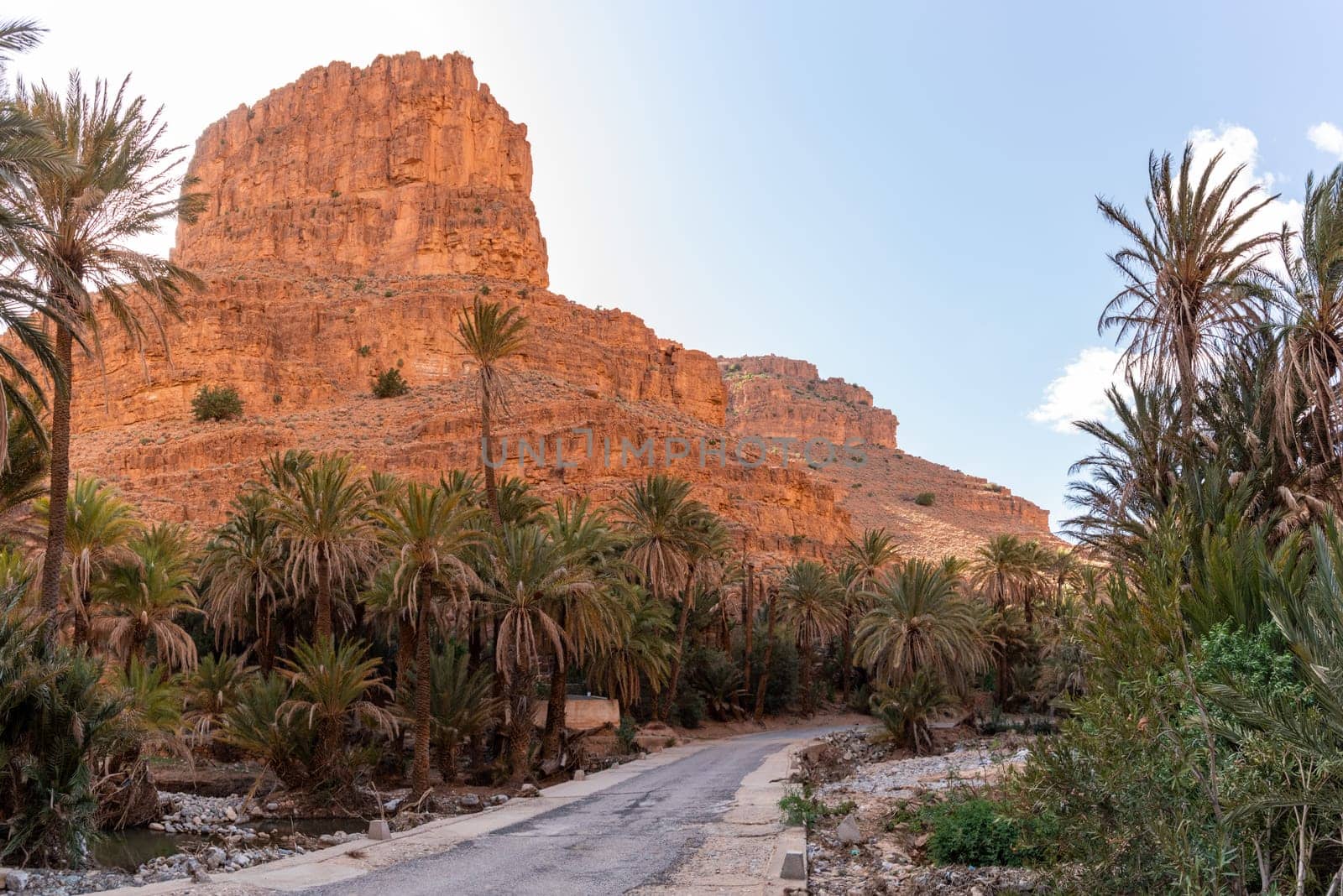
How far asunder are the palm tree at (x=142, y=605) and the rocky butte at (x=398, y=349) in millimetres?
36986

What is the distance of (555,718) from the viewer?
23703 mm

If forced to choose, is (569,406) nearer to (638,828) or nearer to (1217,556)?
(638,828)

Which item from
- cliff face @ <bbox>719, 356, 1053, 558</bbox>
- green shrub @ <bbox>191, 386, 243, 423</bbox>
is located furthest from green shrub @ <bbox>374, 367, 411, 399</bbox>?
cliff face @ <bbox>719, 356, 1053, 558</bbox>

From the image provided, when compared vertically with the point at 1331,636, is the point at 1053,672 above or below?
below

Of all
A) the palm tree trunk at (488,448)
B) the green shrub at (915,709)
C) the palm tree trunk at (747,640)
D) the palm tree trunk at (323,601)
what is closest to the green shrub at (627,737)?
the palm tree trunk at (488,448)

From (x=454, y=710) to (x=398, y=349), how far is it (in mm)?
66302

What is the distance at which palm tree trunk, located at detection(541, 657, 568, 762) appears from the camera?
76.4 ft

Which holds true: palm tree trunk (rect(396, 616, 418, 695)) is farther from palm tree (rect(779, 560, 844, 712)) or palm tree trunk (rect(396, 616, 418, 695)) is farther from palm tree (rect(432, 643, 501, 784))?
palm tree (rect(779, 560, 844, 712))

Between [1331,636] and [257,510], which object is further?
[257,510]

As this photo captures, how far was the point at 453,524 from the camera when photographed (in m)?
18.6

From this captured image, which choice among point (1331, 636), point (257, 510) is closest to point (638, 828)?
point (1331, 636)

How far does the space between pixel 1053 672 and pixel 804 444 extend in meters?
112

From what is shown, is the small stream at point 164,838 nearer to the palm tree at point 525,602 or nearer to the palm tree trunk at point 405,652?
the palm tree trunk at point 405,652

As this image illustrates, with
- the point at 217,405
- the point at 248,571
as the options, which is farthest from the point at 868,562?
Answer: the point at 217,405
